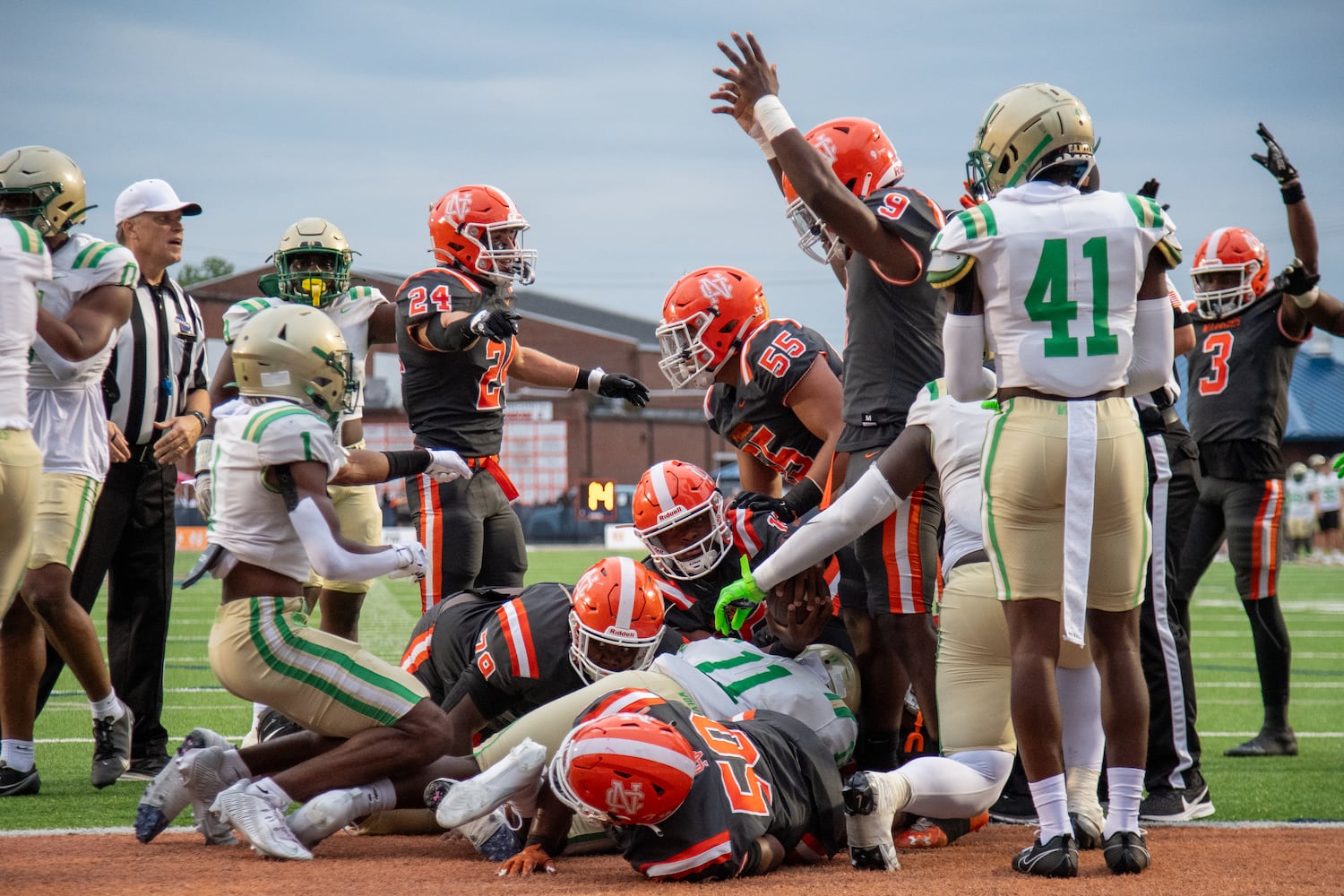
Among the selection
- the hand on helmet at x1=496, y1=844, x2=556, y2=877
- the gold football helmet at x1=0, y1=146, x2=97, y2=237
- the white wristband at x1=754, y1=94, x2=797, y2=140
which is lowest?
the hand on helmet at x1=496, y1=844, x2=556, y2=877

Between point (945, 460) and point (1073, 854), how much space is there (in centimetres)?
116

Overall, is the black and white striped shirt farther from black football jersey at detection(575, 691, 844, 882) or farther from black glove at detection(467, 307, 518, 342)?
black football jersey at detection(575, 691, 844, 882)

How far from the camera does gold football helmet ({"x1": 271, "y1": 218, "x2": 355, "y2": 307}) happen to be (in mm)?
5902

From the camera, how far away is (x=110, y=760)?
4914 mm

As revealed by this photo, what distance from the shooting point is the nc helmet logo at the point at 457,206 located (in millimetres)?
5859

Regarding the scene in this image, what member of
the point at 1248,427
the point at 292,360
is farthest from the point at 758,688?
the point at 1248,427

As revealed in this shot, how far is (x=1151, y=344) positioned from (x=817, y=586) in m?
→ 1.26

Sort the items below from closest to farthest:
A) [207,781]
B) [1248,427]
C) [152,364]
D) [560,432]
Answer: [207,781] < [152,364] < [1248,427] < [560,432]

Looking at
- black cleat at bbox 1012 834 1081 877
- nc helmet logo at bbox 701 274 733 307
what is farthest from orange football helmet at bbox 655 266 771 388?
black cleat at bbox 1012 834 1081 877

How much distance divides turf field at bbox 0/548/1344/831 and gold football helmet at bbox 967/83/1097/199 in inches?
93.4

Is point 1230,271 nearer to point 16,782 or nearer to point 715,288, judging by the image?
point 715,288

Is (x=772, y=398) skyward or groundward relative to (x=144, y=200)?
groundward

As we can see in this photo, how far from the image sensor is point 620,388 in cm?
612

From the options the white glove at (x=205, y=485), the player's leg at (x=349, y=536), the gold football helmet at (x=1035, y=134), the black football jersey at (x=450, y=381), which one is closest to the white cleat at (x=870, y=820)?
the gold football helmet at (x=1035, y=134)
